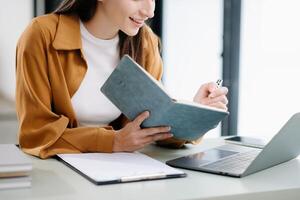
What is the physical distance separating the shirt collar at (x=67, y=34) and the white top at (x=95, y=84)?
0.15 ft

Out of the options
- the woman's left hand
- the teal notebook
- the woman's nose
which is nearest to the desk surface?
the teal notebook

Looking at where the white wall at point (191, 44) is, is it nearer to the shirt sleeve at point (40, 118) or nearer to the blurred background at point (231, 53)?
the blurred background at point (231, 53)

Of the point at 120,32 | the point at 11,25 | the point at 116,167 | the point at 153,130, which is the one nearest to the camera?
the point at 116,167

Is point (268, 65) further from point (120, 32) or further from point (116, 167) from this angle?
point (116, 167)

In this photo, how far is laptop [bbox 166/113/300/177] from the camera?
32.4 inches

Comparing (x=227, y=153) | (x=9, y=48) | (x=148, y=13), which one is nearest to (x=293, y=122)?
(x=227, y=153)

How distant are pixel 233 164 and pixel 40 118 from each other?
43 centimetres

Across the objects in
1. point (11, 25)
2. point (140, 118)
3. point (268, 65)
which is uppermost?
point (11, 25)

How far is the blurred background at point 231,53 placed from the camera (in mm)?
2215

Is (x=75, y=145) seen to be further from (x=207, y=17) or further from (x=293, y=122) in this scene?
(x=207, y=17)

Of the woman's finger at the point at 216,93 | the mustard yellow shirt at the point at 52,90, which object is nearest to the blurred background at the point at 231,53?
the woman's finger at the point at 216,93

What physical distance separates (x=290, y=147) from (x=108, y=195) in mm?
425

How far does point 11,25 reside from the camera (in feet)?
9.20

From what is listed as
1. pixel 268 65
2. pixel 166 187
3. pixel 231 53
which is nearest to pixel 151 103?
pixel 166 187
